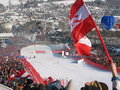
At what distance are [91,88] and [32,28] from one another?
5021cm

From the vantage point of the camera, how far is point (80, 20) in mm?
3699

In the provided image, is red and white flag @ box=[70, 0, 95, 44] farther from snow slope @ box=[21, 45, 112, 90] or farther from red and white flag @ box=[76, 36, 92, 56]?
snow slope @ box=[21, 45, 112, 90]

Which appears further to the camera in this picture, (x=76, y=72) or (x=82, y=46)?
(x=76, y=72)

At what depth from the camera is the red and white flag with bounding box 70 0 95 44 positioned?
11.7ft

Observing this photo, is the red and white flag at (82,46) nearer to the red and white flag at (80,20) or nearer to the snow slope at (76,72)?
the red and white flag at (80,20)

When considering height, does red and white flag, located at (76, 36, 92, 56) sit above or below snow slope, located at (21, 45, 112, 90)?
above

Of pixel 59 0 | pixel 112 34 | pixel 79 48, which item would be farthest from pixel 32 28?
pixel 59 0

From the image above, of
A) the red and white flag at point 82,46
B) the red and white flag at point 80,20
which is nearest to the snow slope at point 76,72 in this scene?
the red and white flag at point 82,46

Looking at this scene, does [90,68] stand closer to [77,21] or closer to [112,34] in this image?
[77,21]

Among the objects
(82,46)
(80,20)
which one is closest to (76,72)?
(82,46)

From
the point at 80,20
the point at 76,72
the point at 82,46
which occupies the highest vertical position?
the point at 80,20

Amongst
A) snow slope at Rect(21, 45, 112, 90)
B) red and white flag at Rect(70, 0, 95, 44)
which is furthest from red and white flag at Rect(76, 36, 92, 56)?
snow slope at Rect(21, 45, 112, 90)

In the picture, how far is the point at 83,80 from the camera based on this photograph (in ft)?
31.1

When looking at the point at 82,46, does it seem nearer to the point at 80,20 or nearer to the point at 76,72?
the point at 80,20
